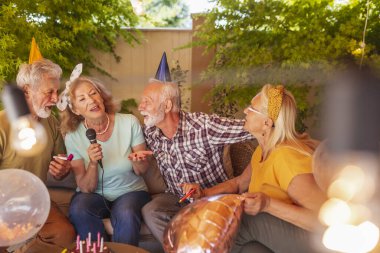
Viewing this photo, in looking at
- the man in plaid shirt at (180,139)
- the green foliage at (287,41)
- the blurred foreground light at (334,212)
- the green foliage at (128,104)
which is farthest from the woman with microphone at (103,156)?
the green foliage at (128,104)

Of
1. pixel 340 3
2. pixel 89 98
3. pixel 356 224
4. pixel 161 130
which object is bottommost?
pixel 356 224

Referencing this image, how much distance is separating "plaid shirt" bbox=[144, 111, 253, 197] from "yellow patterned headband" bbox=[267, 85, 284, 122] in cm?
35

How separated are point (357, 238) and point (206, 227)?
48 centimetres

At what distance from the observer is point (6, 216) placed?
1.32 m

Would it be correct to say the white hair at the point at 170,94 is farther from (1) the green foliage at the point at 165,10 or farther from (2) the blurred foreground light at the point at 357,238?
(1) the green foliage at the point at 165,10

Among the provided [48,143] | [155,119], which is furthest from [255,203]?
[48,143]

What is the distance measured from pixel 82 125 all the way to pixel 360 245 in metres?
1.52

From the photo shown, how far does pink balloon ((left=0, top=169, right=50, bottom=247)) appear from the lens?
1325mm

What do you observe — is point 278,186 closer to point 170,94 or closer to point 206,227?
point 206,227

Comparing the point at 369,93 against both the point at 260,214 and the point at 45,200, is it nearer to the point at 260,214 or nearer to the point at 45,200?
the point at 260,214

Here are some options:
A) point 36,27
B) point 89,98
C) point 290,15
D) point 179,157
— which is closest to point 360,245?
point 179,157

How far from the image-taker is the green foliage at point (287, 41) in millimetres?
2855

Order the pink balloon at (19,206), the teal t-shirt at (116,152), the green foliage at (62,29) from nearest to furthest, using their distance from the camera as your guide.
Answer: the pink balloon at (19,206), the teal t-shirt at (116,152), the green foliage at (62,29)

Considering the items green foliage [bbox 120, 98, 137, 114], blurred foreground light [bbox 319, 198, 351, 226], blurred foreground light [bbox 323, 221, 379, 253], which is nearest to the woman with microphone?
blurred foreground light [bbox 319, 198, 351, 226]
